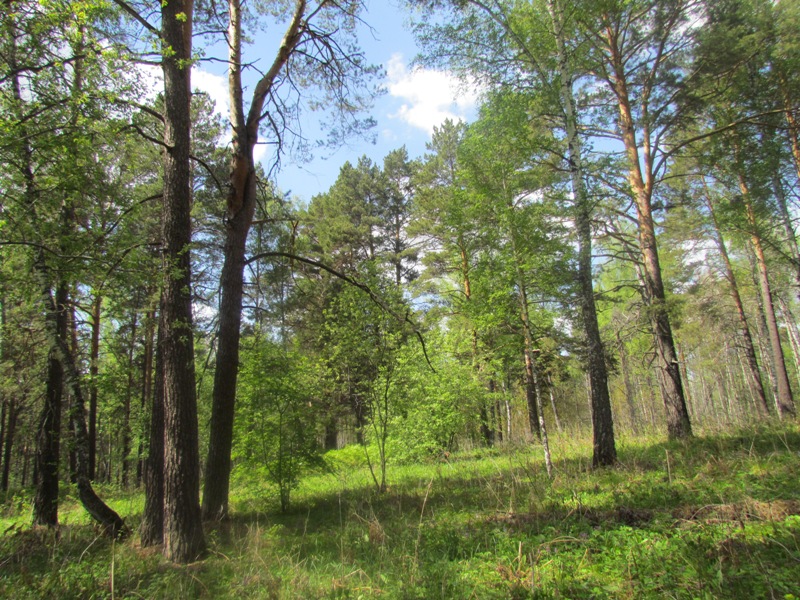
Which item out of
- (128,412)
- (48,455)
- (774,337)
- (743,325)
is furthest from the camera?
(743,325)

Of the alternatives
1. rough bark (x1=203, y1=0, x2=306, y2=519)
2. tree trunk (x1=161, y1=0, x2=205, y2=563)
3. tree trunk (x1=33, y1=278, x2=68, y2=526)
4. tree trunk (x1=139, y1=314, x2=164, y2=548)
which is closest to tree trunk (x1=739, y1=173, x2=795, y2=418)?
rough bark (x1=203, y1=0, x2=306, y2=519)

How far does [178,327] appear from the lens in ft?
16.1

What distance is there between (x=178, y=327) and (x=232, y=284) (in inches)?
73.7

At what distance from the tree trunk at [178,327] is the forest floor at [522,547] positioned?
45 cm

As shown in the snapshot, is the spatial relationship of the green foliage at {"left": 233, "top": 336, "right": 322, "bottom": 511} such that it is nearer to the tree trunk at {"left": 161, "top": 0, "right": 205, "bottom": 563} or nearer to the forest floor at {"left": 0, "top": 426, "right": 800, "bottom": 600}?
the forest floor at {"left": 0, "top": 426, "right": 800, "bottom": 600}

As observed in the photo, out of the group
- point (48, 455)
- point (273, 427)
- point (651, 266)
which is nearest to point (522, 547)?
point (273, 427)

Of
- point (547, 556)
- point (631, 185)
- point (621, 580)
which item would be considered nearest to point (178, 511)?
point (547, 556)

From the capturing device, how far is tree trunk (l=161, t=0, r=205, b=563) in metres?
4.57

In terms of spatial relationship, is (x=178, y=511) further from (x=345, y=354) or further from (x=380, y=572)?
(x=345, y=354)

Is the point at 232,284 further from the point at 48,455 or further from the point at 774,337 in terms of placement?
the point at 774,337

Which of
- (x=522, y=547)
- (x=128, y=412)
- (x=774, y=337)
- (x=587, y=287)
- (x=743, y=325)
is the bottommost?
(x=522, y=547)

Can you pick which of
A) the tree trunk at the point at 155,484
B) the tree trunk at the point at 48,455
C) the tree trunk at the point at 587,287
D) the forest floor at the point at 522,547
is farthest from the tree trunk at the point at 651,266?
the tree trunk at the point at 48,455

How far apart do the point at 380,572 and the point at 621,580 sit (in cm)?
199

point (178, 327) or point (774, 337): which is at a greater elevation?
point (178, 327)
